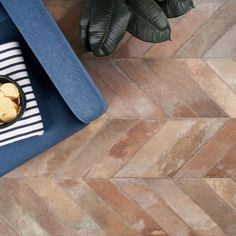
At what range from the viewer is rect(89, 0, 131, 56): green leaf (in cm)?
141

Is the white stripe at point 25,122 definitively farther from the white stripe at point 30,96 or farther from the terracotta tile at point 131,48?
the terracotta tile at point 131,48

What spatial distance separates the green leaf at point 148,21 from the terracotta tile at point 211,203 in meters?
0.72

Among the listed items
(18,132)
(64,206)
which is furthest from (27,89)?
(64,206)

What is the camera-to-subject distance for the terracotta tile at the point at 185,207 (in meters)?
1.86

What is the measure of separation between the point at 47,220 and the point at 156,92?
0.74 meters

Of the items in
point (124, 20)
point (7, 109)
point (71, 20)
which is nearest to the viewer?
point (7, 109)

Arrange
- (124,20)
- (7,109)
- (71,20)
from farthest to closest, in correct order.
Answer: (71,20) < (124,20) < (7,109)

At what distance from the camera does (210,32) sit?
1843mm

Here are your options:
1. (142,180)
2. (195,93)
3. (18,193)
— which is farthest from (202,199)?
(18,193)

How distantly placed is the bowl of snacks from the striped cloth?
43 millimetres

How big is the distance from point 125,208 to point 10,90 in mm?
822

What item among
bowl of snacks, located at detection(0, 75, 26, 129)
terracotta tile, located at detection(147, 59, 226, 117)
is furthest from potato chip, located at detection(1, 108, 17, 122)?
terracotta tile, located at detection(147, 59, 226, 117)

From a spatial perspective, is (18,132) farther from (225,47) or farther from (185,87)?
(225,47)

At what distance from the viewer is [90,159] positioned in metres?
1.84
